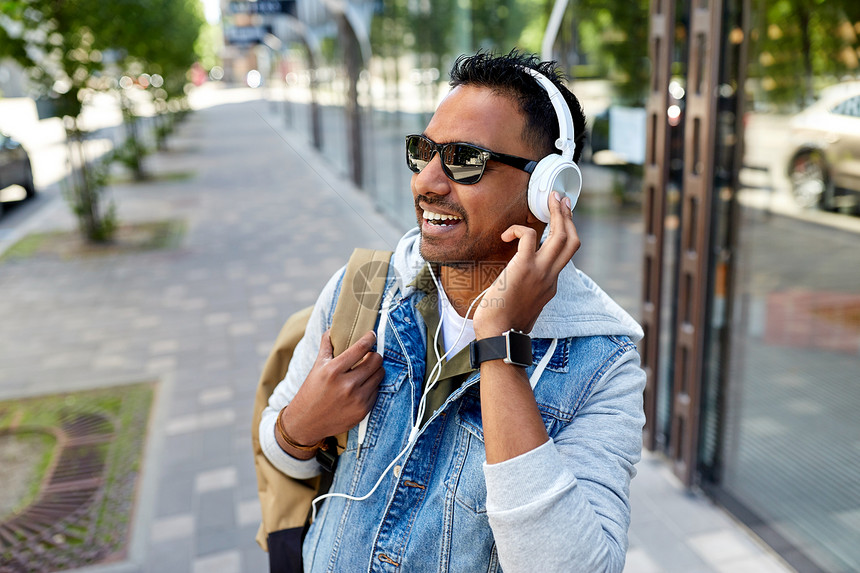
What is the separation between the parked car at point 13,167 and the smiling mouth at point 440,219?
13442 millimetres

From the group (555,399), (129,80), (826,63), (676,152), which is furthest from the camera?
(129,80)

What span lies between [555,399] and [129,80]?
17.3m

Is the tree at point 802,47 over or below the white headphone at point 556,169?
over

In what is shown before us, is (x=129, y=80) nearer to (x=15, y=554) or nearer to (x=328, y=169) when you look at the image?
(x=328, y=169)

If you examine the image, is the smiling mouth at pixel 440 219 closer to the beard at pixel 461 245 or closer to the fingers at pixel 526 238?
the beard at pixel 461 245

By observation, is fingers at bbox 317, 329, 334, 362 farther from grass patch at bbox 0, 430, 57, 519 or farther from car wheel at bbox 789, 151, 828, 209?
grass patch at bbox 0, 430, 57, 519

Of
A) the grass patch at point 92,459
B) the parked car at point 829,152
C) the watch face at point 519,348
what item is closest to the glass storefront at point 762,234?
the parked car at point 829,152

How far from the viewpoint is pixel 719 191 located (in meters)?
3.62

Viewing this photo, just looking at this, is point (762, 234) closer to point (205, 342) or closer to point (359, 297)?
point (359, 297)

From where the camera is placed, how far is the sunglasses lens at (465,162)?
143 centimetres

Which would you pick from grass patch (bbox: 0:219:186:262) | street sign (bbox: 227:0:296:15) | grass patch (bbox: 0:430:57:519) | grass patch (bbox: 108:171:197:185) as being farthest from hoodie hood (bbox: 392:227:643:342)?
grass patch (bbox: 108:171:197:185)

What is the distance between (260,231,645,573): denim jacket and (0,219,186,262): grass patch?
906 cm

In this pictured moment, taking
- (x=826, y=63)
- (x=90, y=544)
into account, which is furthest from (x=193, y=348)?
(x=826, y=63)

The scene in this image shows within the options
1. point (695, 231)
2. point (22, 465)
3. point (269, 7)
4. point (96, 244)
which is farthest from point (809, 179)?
point (269, 7)
